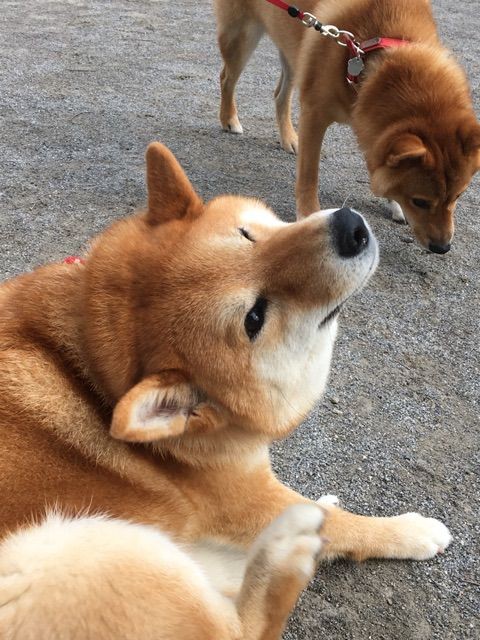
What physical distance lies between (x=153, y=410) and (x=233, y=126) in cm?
436

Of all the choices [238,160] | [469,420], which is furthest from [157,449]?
[238,160]

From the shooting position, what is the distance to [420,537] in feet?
7.23

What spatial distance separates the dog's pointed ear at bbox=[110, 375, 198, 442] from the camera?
1.32 m

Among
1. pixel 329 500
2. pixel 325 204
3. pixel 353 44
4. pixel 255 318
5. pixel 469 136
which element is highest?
pixel 353 44

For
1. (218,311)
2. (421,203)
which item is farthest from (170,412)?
(421,203)

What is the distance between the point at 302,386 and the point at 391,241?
97.9 inches

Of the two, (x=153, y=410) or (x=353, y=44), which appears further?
(x=353, y=44)

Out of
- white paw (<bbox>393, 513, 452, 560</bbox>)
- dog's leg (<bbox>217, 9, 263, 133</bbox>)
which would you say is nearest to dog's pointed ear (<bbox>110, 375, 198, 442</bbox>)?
white paw (<bbox>393, 513, 452, 560</bbox>)

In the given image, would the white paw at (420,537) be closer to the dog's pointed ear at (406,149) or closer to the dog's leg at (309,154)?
the dog's pointed ear at (406,149)

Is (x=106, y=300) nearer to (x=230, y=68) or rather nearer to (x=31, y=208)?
(x=31, y=208)

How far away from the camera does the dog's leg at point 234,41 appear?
4816 mm

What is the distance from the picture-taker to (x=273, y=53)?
24.8 ft

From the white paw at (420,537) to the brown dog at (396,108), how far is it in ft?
6.82

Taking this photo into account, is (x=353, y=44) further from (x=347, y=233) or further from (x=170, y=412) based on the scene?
(x=170, y=412)
